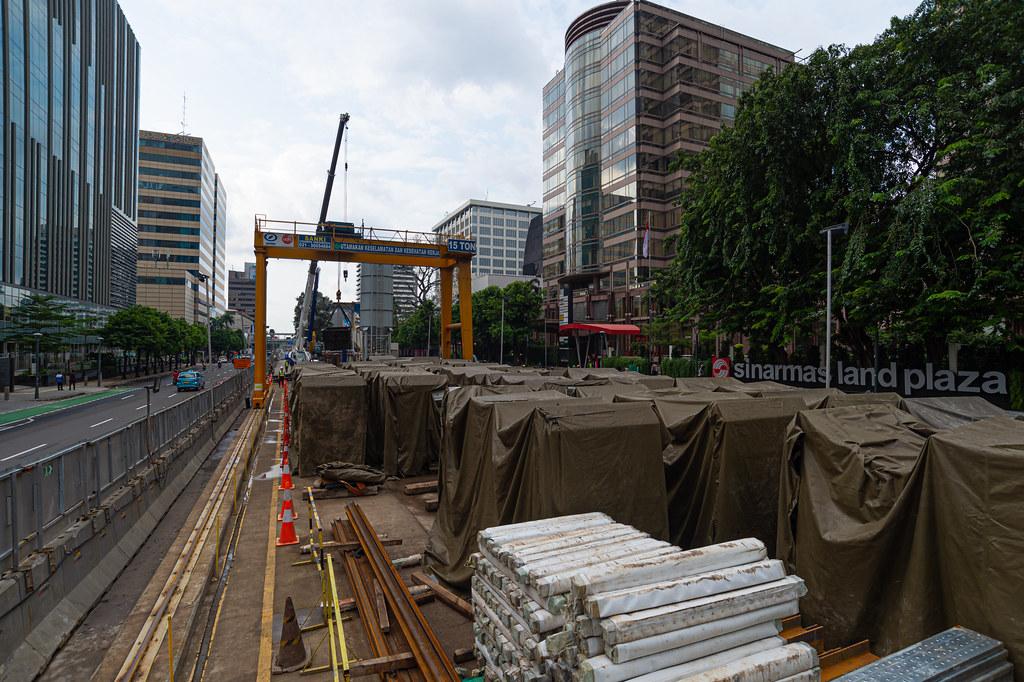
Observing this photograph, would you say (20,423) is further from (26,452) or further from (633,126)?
(633,126)

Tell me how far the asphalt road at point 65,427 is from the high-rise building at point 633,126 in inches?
1615

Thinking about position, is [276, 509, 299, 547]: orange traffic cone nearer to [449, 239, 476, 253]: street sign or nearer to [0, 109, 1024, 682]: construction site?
[0, 109, 1024, 682]: construction site

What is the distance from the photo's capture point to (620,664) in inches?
113

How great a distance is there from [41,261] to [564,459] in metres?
64.7

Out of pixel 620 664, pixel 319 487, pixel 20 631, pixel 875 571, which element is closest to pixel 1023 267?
pixel 875 571

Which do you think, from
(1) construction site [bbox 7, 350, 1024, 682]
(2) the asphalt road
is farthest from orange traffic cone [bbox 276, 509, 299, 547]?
(2) the asphalt road

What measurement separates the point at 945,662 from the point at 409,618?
14.3 ft

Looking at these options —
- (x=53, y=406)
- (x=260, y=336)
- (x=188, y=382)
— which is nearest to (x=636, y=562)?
(x=260, y=336)

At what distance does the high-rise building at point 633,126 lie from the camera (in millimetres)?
53094

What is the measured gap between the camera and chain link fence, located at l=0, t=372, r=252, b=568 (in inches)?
235

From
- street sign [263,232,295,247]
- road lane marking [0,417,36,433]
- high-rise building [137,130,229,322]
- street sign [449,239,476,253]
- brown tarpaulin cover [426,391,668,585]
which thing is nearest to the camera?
brown tarpaulin cover [426,391,668,585]

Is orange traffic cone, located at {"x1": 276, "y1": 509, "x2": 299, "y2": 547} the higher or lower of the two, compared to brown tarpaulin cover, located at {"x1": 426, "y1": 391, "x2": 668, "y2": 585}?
lower

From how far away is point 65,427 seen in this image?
73.5 ft

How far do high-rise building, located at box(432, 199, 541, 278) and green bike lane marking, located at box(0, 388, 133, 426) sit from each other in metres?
123
